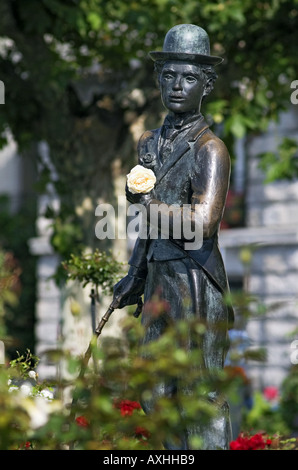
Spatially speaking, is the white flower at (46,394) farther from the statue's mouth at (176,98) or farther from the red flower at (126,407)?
the statue's mouth at (176,98)

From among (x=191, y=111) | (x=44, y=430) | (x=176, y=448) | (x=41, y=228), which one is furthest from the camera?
(x=41, y=228)

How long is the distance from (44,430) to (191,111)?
2.15 meters

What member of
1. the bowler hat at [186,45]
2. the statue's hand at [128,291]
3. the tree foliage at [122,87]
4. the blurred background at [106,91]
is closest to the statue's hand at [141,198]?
the statue's hand at [128,291]

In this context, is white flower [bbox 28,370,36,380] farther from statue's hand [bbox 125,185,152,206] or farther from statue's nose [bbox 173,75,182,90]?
→ statue's nose [bbox 173,75,182,90]

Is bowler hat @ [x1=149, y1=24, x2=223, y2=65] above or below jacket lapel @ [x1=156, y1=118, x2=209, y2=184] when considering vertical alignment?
above

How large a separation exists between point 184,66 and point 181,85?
9cm

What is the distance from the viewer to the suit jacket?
195 inches

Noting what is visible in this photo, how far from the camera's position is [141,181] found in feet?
16.2

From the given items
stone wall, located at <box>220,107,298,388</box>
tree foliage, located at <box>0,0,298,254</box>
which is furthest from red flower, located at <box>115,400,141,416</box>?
stone wall, located at <box>220,107,298,388</box>

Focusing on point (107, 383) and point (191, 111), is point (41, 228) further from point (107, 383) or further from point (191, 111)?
point (107, 383)

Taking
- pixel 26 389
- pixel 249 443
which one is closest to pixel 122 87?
pixel 249 443

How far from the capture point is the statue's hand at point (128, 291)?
213 inches
